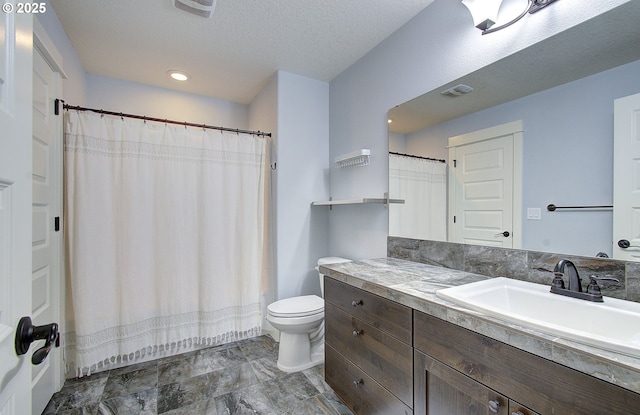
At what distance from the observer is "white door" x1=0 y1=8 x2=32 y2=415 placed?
1.79ft

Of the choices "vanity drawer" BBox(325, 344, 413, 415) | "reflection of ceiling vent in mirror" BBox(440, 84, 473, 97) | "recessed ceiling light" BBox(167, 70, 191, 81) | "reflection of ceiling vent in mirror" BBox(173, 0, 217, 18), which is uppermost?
"recessed ceiling light" BBox(167, 70, 191, 81)

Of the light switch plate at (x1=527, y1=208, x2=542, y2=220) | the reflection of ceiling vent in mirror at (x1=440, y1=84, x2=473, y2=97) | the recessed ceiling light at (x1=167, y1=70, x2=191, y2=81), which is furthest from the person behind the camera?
the recessed ceiling light at (x1=167, y1=70, x2=191, y2=81)

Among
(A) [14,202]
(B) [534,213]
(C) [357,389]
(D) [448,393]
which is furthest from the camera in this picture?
(C) [357,389]

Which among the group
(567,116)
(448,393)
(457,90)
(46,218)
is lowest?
(448,393)

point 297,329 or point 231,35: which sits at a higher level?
point 231,35

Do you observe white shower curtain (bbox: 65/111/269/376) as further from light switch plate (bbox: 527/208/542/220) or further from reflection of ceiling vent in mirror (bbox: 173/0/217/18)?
light switch plate (bbox: 527/208/542/220)

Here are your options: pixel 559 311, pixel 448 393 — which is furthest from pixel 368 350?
pixel 559 311

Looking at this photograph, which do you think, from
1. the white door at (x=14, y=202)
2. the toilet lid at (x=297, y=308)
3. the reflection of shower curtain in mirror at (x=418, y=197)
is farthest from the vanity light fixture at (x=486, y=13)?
the toilet lid at (x=297, y=308)

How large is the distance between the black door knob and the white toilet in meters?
1.56

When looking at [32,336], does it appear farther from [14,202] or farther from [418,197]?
[418,197]

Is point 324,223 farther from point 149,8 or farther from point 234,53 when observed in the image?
point 149,8

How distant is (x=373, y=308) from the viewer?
1.37 metres

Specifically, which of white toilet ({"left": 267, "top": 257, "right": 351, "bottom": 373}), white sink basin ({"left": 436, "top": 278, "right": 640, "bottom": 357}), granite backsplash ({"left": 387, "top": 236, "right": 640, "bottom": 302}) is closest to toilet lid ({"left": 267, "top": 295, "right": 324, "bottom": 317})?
white toilet ({"left": 267, "top": 257, "right": 351, "bottom": 373})

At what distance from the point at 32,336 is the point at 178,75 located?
271 centimetres
